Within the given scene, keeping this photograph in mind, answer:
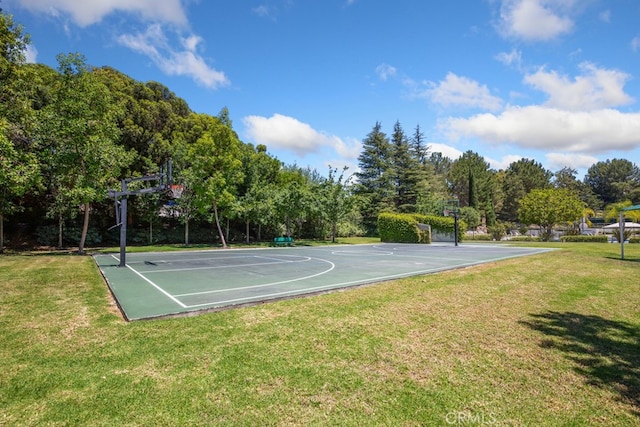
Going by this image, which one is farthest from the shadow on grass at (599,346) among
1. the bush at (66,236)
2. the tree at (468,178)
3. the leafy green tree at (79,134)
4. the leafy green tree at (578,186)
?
the leafy green tree at (578,186)

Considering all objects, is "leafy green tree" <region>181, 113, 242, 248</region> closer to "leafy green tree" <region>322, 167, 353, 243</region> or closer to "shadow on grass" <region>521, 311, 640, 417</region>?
"leafy green tree" <region>322, 167, 353, 243</region>

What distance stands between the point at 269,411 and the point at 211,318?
106 inches

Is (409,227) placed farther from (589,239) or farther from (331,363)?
(331,363)

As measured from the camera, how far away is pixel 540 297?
6.73 metres

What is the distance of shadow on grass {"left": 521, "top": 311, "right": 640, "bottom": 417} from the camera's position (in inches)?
130

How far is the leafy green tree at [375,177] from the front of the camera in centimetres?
4144

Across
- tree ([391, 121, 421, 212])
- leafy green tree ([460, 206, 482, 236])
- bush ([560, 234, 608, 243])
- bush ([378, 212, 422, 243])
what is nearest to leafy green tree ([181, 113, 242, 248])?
bush ([378, 212, 422, 243])

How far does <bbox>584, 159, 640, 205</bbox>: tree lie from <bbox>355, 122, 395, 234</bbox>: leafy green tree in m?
62.8

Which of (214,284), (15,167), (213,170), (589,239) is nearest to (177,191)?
(213,170)

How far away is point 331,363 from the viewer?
3662 mm

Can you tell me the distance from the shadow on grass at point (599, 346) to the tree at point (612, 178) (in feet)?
300

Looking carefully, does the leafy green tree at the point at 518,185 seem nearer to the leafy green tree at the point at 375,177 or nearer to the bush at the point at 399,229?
the leafy green tree at the point at 375,177

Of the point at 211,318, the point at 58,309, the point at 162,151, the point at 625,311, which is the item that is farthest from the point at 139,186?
the point at 625,311

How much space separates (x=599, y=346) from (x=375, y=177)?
4060 cm
